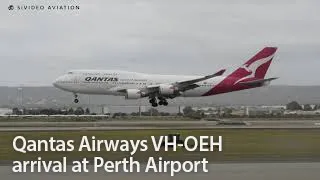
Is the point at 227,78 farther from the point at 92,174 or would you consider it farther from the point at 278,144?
the point at 92,174

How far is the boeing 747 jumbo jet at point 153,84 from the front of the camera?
65.3m

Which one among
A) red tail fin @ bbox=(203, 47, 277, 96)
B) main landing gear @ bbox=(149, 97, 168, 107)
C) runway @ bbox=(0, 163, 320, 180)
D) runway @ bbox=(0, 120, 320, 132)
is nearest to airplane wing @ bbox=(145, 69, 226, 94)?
main landing gear @ bbox=(149, 97, 168, 107)

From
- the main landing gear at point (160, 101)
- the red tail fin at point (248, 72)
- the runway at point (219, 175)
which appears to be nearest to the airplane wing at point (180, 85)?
the main landing gear at point (160, 101)

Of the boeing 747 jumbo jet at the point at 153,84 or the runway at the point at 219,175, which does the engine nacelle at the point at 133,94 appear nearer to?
the boeing 747 jumbo jet at the point at 153,84

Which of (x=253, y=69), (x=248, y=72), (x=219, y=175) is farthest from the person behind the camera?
(x=253, y=69)

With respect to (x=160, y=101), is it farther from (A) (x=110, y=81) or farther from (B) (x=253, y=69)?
(B) (x=253, y=69)

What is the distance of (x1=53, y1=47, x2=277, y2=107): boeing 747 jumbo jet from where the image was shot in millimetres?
65312

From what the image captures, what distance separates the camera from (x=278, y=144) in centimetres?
3131

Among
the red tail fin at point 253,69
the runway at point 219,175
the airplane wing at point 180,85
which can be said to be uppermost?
the red tail fin at point 253,69

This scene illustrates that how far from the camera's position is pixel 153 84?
67.5m

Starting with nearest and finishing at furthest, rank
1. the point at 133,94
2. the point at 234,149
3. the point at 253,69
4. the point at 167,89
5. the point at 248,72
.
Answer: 1. the point at 234,149
2. the point at 167,89
3. the point at 133,94
4. the point at 248,72
5. the point at 253,69

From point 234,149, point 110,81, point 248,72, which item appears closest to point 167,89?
point 110,81

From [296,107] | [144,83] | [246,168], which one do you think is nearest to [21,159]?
[246,168]

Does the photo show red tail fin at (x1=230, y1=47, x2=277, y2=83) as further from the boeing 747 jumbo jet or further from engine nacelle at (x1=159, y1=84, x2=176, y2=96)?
engine nacelle at (x1=159, y1=84, x2=176, y2=96)
